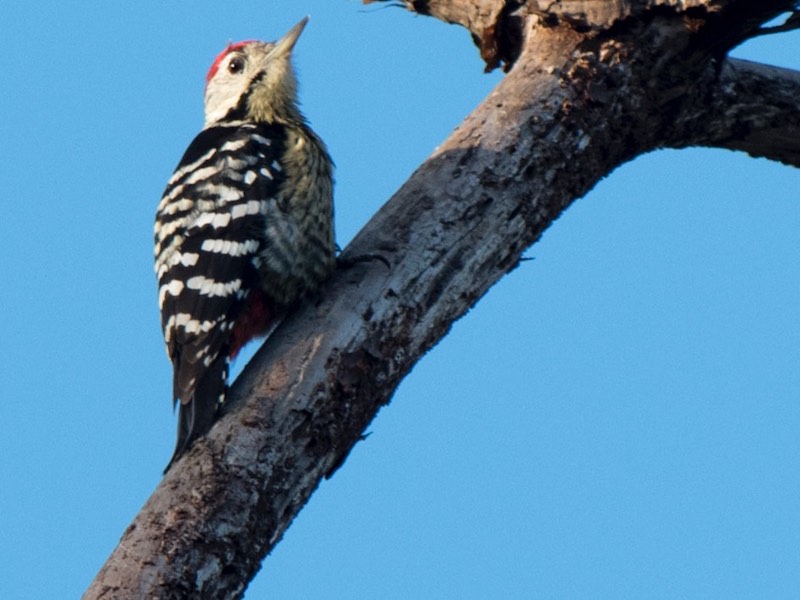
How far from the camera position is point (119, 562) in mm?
3035

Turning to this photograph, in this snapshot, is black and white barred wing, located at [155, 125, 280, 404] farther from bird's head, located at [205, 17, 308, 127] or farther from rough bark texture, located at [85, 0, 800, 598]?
bird's head, located at [205, 17, 308, 127]

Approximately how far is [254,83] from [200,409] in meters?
2.44

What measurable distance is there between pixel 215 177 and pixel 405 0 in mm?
1313

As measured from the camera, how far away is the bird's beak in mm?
5781

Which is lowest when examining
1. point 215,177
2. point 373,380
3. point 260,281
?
point 373,380

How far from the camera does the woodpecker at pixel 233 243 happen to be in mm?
4176

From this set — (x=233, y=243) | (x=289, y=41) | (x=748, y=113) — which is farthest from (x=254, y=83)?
(x=748, y=113)

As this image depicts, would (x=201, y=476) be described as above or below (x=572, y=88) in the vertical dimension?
below

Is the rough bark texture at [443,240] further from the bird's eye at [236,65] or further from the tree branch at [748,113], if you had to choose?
the bird's eye at [236,65]

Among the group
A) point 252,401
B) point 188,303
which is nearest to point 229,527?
point 252,401

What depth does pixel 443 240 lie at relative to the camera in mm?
3969

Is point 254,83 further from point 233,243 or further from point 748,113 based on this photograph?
point 748,113

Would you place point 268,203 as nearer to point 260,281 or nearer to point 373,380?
point 260,281

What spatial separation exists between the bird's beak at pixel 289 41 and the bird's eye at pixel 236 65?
186mm
